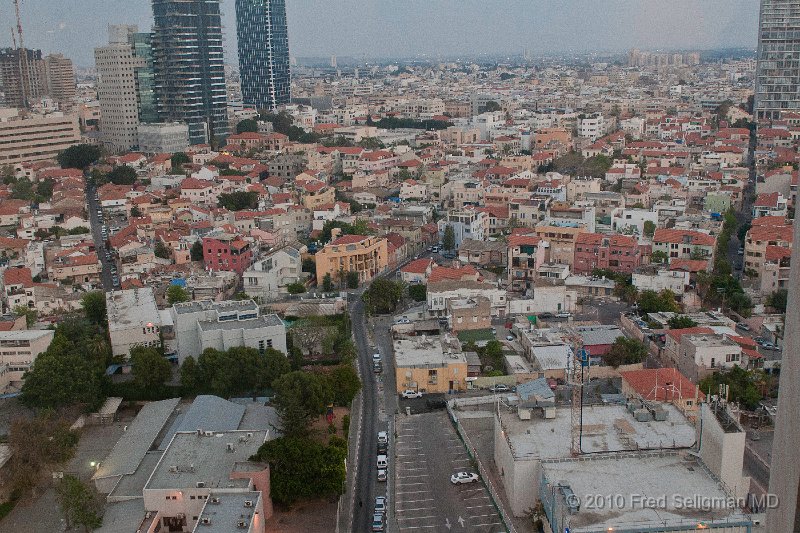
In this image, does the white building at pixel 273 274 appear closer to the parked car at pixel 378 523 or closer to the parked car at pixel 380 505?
the parked car at pixel 380 505

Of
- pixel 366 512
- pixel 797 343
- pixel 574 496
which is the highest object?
pixel 797 343

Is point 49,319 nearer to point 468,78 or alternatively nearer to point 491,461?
point 491,461

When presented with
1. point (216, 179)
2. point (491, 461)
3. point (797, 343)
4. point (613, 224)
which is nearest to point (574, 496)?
point (491, 461)

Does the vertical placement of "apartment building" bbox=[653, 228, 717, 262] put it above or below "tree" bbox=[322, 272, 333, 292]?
above

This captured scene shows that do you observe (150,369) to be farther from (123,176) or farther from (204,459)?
(123,176)

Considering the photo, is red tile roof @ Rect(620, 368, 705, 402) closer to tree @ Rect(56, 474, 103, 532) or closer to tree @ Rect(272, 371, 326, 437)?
tree @ Rect(272, 371, 326, 437)

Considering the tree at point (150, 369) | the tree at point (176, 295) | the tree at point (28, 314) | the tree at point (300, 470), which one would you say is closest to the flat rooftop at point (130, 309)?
the tree at point (176, 295)

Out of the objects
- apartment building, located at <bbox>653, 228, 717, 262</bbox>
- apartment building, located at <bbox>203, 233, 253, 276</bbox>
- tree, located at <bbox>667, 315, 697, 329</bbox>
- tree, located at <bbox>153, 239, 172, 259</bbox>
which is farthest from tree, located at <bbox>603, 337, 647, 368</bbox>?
tree, located at <bbox>153, 239, 172, 259</bbox>
